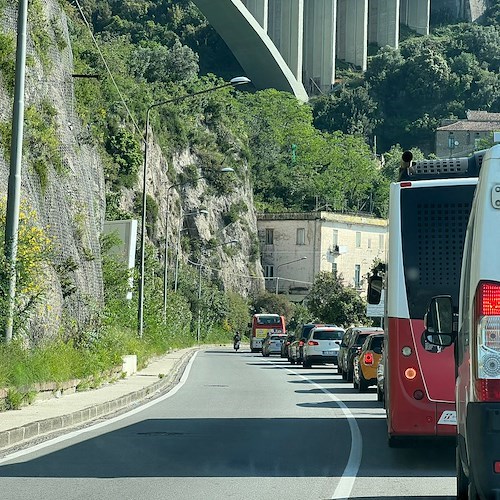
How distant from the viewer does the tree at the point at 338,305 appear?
91000mm

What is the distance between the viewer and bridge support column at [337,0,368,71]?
497ft

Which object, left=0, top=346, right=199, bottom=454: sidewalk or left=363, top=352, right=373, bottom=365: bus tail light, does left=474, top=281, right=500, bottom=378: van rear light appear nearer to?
left=0, top=346, right=199, bottom=454: sidewalk

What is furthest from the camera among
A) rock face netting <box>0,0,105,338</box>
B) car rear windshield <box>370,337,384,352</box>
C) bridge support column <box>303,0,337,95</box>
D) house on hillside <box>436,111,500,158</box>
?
house on hillside <box>436,111,500,158</box>

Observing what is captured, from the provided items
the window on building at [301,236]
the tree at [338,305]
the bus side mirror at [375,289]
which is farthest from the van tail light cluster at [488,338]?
the window on building at [301,236]

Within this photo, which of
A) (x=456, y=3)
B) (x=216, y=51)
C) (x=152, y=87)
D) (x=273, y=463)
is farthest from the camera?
(x=456, y=3)

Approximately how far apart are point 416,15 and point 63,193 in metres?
146

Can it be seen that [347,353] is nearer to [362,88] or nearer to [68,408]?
[68,408]

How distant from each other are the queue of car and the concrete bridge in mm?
58082

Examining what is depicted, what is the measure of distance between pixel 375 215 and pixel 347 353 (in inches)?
3993

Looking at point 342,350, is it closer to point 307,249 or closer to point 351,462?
point 351,462

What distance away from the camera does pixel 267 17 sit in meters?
132

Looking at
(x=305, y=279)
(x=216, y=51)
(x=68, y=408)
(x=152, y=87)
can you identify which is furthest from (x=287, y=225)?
(x=68, y=408)

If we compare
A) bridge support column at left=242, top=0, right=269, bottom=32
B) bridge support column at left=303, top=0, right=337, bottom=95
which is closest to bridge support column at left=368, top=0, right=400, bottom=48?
bridge support column at left=303, top=0, right=337, bottom=95

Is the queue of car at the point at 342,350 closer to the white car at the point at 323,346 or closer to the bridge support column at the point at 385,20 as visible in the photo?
the white car at the point at 323,346
